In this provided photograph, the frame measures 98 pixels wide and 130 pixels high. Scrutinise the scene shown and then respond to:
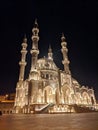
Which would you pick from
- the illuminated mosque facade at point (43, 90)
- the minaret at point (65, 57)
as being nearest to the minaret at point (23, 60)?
the illuminated mosque facade at point (43, 90)

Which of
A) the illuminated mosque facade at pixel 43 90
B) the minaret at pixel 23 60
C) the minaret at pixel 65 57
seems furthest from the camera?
the minaret at pixel 65 57

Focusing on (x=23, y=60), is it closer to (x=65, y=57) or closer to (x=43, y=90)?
(x=65, y=57)

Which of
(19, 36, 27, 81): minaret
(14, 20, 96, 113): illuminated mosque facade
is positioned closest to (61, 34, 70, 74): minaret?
(14, 20, 96, 113): illuminated mosque facade

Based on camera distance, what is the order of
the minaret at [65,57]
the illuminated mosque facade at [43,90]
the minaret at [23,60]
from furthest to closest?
the minaret at [65,57] → the minaret at [23,60] → the illuminated mosque facade at [43,90]

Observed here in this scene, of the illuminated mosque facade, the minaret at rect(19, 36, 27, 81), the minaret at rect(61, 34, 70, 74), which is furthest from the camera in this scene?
the minaret at rect(61, 34, 70, 74)

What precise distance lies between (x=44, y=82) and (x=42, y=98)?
4276mm

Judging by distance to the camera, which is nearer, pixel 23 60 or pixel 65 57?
pixel 23 60

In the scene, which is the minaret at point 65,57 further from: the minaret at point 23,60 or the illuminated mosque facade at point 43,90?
the minaret at point 23,60

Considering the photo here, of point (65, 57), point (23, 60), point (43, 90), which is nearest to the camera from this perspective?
point (43, 90)

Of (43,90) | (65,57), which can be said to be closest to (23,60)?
(65,57)

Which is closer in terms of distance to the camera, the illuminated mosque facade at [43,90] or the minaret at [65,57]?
the illuminated mosque facade at [43,90]

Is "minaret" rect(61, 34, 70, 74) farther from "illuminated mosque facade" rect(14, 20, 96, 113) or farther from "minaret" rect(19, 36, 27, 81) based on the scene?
"minaret" rect(19, 36, 27, 81)

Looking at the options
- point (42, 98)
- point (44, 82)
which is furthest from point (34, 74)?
point (42, 98)

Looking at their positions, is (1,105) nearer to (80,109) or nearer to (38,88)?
(38,88)
